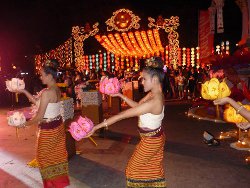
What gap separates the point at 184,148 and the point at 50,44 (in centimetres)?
3002

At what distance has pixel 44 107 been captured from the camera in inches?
173

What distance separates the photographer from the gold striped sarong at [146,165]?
3381 mm

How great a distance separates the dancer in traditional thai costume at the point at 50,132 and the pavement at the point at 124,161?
758 millimetres

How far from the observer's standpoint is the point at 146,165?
340cm

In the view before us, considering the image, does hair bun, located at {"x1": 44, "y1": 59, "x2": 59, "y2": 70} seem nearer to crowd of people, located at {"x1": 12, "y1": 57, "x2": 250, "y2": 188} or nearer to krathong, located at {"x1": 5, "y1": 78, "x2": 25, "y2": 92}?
crowd of people, located at {"x1": 12, "y1": 57, "x2": 250, "y2": 188}

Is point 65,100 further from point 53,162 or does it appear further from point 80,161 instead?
point 53,162

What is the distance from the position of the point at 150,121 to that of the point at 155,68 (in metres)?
0.54

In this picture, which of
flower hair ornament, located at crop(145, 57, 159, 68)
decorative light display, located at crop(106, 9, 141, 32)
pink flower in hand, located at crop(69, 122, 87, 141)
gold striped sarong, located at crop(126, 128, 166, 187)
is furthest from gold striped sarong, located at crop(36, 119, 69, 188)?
decorative light display, located at crop(106, 9, 141, 32)

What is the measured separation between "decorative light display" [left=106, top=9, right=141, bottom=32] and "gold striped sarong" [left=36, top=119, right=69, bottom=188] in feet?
68.2

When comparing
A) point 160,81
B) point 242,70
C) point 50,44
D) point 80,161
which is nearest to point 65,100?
point 80,161

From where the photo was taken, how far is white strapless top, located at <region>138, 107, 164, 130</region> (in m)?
3.35

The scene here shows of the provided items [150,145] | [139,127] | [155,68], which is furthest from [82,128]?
[155,68]

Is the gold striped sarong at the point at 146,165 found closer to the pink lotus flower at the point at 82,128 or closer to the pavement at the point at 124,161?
the pink lotus flower at the point at 82,128

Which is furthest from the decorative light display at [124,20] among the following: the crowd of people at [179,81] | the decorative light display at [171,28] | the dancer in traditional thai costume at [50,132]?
the dancer in traditional thai costume at [50,132]
